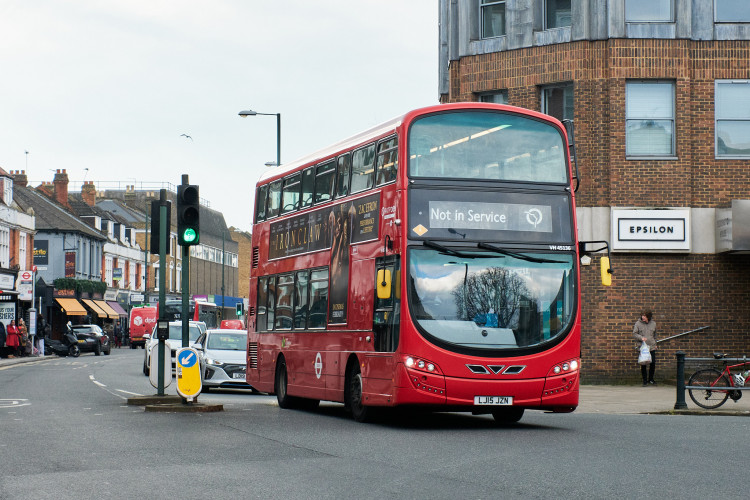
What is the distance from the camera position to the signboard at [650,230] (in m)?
26.5

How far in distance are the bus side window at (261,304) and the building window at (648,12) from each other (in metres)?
11.3

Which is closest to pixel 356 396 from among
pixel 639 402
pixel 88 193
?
pixel 639 402

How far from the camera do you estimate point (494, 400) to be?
15.1m

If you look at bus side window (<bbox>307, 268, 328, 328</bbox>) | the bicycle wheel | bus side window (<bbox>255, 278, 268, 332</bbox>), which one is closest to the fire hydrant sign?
bus side window (<bbox>307, 268, 328, 328</bbox>)

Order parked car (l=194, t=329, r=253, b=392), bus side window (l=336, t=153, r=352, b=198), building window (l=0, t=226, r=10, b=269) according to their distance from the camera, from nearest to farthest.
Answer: bus side window (l=336, t=153, r=352, b=198) < parked car (l=194, t=329, r=253, b=392) < building window (l=0, t=226, r=10, b=269)

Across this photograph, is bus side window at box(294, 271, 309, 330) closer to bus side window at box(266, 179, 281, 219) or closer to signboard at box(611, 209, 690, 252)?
bus side window at box(266, 179, 281, 219)

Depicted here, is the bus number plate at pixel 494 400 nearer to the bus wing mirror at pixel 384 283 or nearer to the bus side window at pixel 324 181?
the bus wing mirror at pixel 384 283

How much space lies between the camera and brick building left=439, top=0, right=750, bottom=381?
26453 mm

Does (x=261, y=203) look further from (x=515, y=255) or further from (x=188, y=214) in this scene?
(x=515, y=255)

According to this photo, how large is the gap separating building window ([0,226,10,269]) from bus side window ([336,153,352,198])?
1742 inches

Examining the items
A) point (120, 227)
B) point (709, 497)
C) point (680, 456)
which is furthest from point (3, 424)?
point (120, 227)

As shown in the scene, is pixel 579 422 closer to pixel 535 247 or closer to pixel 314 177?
pixel 535 247

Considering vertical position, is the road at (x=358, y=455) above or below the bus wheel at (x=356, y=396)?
below

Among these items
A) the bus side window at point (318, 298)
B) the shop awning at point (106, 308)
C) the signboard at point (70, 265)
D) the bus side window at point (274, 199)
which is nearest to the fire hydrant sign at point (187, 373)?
the bus side window at point (318, 298)
